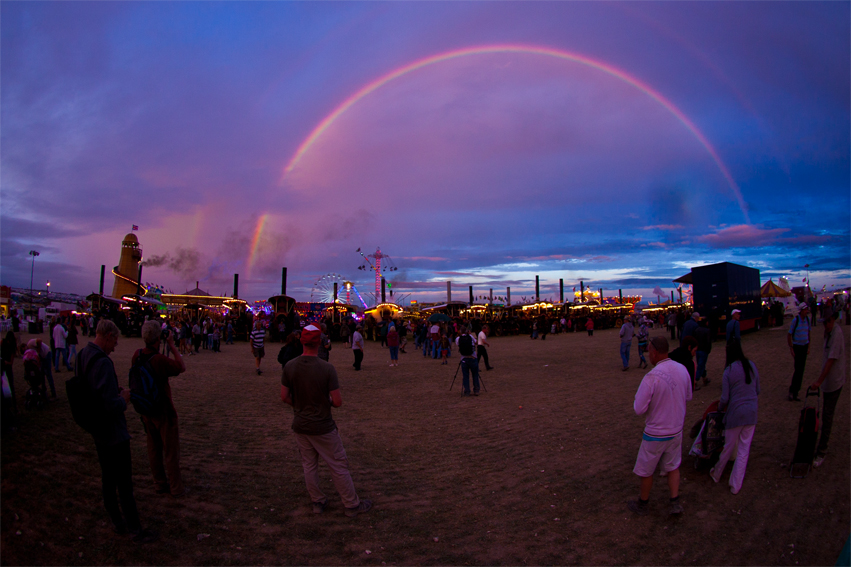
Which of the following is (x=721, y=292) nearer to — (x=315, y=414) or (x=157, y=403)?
(x=315, y=414)

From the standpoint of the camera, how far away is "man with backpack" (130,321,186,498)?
13.9 feet

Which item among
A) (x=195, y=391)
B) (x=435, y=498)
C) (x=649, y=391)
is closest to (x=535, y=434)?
(x=435, y=498)

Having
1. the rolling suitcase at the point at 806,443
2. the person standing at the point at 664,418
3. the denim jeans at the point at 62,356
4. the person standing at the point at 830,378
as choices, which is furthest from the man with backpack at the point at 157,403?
the denim jeans at the point at 62,356

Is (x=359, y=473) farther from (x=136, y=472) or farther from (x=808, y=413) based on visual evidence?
(x=808, y=413)

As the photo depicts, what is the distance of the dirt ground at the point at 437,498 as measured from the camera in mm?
3654

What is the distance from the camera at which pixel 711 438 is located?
5125 millimetres

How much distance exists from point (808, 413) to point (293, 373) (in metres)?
5.65

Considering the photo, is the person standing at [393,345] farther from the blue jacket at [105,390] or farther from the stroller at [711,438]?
the blue jacket at [105,390]

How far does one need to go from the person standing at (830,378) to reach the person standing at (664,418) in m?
2.40

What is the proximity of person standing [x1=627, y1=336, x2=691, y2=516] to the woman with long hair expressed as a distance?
961mm

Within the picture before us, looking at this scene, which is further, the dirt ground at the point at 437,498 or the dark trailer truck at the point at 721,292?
the dark trailer truck at the point at 721,292

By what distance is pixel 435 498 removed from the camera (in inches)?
189

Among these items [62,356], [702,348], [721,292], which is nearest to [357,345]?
[62,356]

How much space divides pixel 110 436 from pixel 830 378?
7779 mm
